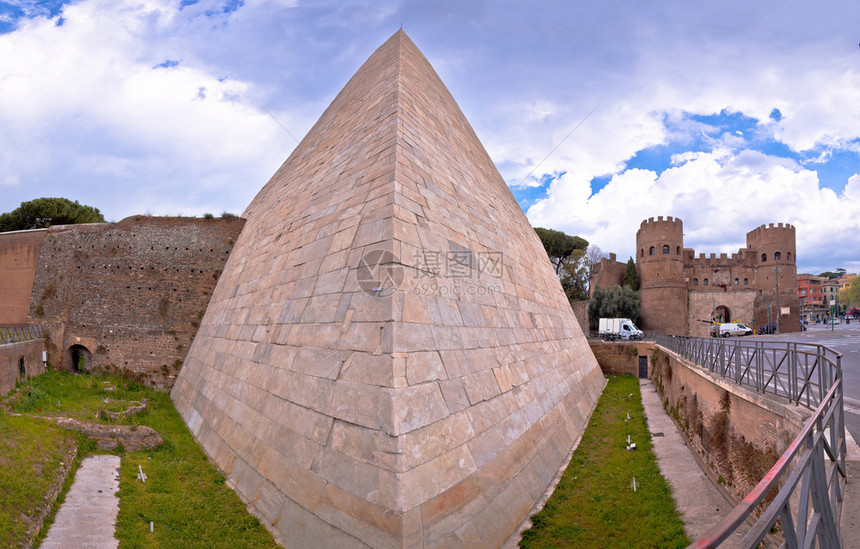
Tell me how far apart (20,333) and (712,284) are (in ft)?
172

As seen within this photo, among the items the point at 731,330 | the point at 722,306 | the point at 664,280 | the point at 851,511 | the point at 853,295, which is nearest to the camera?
the point at 851,511

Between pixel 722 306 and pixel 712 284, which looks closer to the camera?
pixel 722 306

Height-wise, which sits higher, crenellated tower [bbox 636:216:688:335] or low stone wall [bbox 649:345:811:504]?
crenellated tower [bbox 636:216:688:335]

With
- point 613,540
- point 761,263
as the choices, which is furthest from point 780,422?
point 761,263

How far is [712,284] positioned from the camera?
139 feet

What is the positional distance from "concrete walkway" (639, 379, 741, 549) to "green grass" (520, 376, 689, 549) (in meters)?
0.17

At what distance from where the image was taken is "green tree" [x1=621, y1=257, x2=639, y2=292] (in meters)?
40.5

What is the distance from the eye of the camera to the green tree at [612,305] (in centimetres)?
3628

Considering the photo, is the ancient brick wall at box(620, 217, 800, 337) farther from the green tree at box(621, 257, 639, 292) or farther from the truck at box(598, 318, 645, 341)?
the truck at box(598, 318, 645, 341)

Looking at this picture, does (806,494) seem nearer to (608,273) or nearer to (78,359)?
(78,359)

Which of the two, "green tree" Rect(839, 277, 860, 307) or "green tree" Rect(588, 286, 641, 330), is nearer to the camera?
"green tree" Rect(588, 286, 641, 330)

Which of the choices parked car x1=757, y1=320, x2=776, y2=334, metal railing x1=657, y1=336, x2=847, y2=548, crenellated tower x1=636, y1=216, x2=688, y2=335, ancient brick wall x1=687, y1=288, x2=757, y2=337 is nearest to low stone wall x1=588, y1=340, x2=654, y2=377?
metal railing x1=657, y1=336, x2=847, y2=548

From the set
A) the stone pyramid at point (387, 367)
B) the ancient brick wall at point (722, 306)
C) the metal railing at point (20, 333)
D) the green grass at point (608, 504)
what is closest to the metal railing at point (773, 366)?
the green grass at point (608, 504)

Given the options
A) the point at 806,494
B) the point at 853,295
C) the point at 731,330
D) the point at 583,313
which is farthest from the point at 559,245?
the point at 853,295
